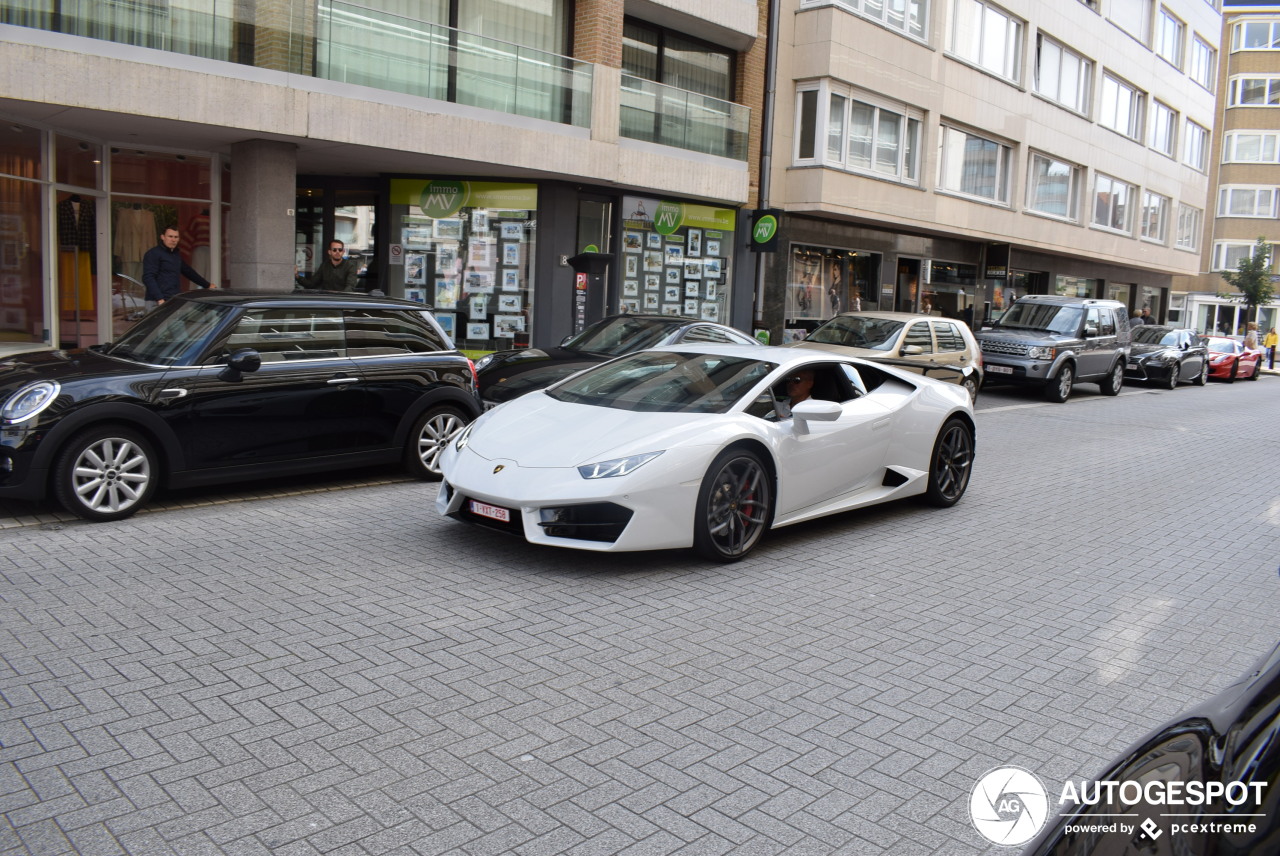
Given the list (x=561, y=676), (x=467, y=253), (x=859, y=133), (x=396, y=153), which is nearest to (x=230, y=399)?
(x=561, y=676)

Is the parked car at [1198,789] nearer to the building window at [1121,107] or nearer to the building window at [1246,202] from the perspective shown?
the building window at [1121,107]

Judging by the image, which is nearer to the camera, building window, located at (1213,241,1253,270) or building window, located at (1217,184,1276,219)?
building window, located at (1217,184,1276,219)

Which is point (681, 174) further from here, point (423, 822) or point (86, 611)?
point (423, 822)

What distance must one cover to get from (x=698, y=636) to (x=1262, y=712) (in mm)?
3507

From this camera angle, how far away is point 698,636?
5223 mm

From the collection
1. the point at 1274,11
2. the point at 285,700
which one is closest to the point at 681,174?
the point at 285,700

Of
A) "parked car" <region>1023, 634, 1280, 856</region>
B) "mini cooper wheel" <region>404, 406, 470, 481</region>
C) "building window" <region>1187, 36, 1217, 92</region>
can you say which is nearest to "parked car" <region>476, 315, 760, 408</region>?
"mini cooper wheel" <region>404, 406, 470, 481</region>

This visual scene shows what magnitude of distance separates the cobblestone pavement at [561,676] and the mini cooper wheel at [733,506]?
0.16m

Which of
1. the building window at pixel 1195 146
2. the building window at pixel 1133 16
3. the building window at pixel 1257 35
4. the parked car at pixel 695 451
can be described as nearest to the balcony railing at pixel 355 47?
the parked car at pixel 695 451

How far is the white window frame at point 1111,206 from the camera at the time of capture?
34.8 metres

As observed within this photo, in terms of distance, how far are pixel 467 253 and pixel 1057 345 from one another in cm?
1139

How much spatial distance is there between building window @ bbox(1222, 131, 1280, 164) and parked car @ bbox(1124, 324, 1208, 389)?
36.0 meters

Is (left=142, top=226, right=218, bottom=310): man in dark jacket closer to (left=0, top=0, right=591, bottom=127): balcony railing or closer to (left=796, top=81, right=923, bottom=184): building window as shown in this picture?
(left=0, top=0, right=591, bottom=127): balcony railing

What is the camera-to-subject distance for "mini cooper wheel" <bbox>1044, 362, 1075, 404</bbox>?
19891 mm
